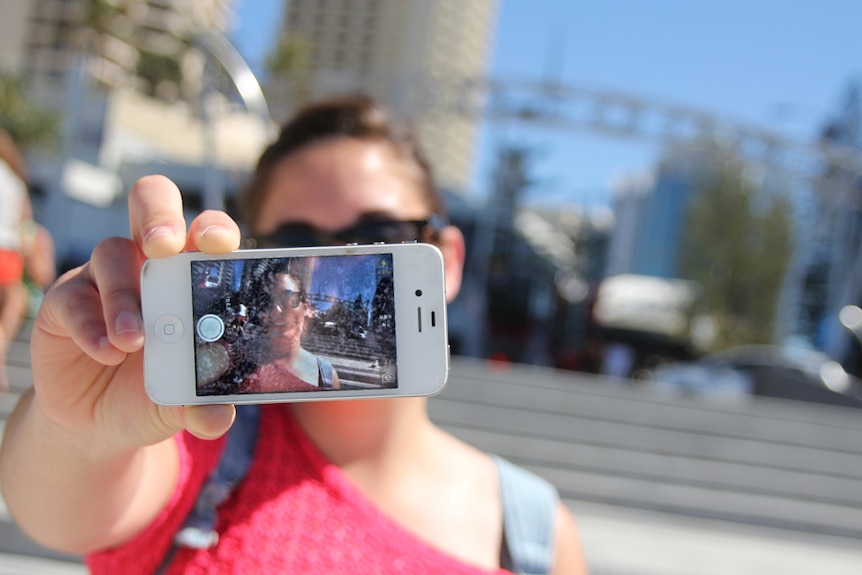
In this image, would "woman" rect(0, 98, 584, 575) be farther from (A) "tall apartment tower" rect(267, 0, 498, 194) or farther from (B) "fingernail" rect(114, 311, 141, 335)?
(A) "tall apartment tower" rect(267, 0, 498, 194)

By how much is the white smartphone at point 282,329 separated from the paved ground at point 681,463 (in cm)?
238

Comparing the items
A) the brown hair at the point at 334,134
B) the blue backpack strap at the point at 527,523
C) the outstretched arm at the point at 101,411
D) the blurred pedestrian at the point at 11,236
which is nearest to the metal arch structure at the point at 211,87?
the blurred pedestrian at the point at 11,236

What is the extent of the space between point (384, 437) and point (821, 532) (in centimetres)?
457

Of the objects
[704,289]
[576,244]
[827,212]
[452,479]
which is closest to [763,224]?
[704,289]

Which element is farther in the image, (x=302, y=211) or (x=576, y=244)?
(x=576, y=244)

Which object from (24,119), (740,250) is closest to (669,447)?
(740,250)

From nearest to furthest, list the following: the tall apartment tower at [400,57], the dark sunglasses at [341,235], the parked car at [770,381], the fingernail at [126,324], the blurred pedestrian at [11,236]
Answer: the fingernail at [126,324] < the dark sunglasses at [341,235] < the blurred pedestrian at [11,236] < the parked car at [770,381] < the tall apartment tower at [400,57]

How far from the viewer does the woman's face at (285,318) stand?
86 centimetres

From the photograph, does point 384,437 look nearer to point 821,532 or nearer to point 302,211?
point 302,211

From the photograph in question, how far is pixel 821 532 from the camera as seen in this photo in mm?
4762

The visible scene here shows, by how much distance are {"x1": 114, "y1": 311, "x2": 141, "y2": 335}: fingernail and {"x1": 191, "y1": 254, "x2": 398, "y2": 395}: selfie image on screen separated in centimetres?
9

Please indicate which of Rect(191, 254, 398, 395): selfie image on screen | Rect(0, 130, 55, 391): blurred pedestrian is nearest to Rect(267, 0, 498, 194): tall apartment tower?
Rect(191, 254, 398, 395): selfie image on screen

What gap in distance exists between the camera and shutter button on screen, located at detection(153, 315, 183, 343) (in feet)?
2.75

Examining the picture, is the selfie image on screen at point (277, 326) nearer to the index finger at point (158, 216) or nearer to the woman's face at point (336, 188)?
the index finger at point (158, 216)
